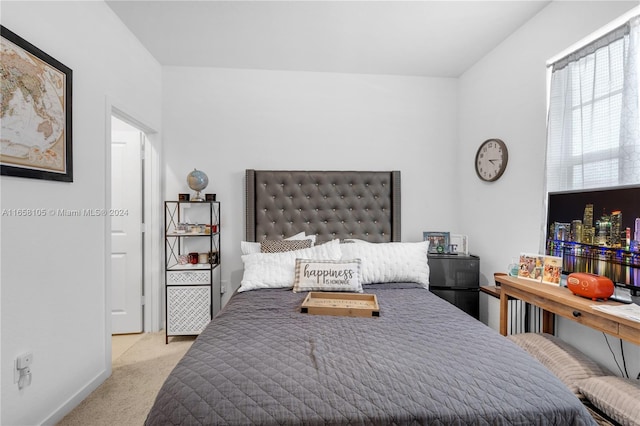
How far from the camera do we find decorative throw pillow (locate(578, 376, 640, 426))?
1218 mm

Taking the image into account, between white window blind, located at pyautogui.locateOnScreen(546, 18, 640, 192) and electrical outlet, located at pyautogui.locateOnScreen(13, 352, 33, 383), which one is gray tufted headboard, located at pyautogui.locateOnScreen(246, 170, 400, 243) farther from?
electrical outlet, located at pyautogui.locateOnScreen(13, 352, 33, 383)

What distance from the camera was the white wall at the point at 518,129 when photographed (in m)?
1.87

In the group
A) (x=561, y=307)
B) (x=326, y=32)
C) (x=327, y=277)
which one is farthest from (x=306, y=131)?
(x=561, y=307)

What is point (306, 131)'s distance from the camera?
3.10 meters

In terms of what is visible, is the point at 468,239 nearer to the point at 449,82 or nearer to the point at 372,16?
the point at 449,82

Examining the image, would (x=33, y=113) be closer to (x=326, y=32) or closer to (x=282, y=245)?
(x=282, y=245)

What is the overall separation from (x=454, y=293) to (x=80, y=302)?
2.95m

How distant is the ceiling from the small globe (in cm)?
112

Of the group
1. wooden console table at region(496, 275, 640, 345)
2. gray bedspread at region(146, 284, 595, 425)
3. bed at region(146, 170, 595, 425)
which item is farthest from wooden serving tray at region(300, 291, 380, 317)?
wooden console table at region(496, 275, 640, 345)

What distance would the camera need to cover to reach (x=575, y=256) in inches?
70.7

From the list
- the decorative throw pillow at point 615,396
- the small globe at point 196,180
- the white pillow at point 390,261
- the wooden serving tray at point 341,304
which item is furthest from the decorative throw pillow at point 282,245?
the decorative throw pillow at point 615,396

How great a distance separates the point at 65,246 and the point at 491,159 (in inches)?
131

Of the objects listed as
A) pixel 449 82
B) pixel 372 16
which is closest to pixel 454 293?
pixel 449 82

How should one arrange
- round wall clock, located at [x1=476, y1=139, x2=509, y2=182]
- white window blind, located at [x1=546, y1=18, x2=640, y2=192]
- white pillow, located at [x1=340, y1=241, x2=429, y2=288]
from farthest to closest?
round wall clock, located at [x1=476, y1=139, x2=509, y2=182], white pillow, located at [x1=340, y1=241, x2=429, y2=288], white window blind, located at [x1=546, y1=18, x2=640, y2=192]
